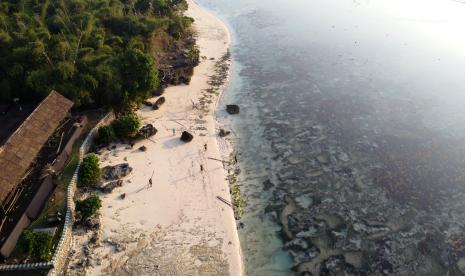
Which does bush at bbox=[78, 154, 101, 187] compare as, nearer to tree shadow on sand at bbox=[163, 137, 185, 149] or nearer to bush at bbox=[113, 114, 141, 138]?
bush at bbox=[113, 114, 141, 138]

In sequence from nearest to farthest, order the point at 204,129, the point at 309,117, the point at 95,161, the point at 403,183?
the point at 95,161, the point at 403,183, the point at 204,129, the point at 309,117

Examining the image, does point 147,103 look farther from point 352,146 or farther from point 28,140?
point 352,146

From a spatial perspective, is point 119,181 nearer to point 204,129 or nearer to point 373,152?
point 204,129

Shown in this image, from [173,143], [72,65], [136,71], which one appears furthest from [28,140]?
[136,71]

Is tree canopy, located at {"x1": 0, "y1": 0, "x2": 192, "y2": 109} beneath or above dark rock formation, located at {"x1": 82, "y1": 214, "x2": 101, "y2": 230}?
above

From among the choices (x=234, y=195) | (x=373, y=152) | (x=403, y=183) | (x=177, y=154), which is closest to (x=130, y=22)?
(x=177, y=154)

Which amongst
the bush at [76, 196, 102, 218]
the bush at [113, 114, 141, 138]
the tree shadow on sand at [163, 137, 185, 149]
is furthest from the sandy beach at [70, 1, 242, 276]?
the bush at [76, 196, 102, 218]
